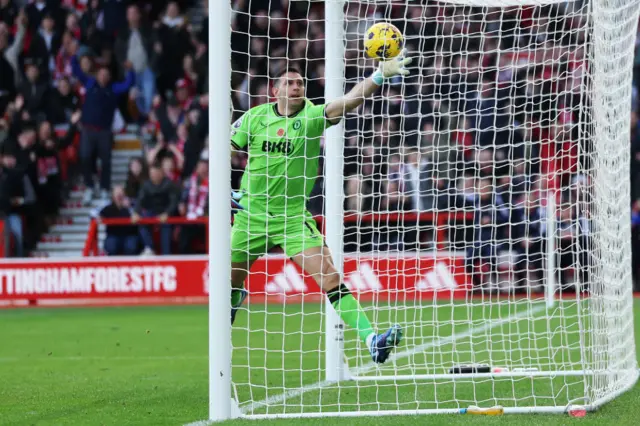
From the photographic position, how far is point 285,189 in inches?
313

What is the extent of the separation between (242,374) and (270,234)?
6.22 ft

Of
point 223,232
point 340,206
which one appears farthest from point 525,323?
point 223,232

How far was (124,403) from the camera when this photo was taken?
305 inches

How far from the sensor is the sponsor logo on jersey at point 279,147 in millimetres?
7973

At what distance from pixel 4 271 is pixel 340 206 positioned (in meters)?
9.66

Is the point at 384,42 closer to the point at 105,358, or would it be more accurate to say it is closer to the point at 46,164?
the point at 105,358

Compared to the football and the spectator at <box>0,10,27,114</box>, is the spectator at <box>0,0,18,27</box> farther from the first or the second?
the football

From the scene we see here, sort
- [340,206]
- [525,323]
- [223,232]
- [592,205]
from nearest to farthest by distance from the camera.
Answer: [223,232]
[592,205]
[340,206]
[525,323]

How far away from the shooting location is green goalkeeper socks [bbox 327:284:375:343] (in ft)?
24.9

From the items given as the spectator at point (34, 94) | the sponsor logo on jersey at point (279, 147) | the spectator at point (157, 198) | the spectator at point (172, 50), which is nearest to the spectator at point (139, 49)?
the spectator at point (172, 50)

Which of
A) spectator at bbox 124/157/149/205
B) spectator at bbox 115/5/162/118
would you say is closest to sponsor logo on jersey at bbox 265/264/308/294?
spectator at bbox 124/157/149/205

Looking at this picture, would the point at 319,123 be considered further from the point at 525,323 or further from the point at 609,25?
the point at 525,323

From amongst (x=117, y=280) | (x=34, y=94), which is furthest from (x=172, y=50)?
(x=117, y=280)

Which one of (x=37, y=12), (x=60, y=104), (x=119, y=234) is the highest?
(x=37, y=12)
